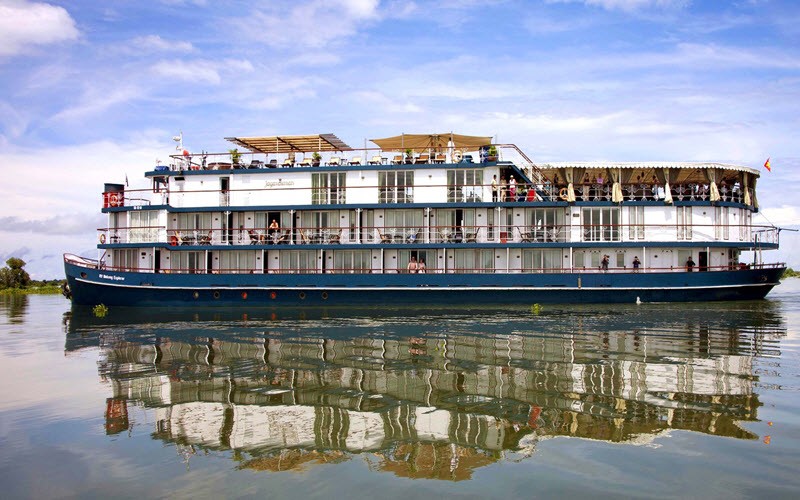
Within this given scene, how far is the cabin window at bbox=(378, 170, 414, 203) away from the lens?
113 feet

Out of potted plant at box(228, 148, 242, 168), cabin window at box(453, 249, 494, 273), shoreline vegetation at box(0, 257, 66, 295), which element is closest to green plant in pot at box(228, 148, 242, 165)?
potted plant at box(228, 148, 242, 168)

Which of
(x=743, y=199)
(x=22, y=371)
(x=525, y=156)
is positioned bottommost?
(x=22, y=371)

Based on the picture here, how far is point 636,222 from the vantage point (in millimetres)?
33594

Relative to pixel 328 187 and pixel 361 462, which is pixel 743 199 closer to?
pixel 328 187

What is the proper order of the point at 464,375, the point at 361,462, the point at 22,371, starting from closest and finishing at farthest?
the point at 361,462
the point at 464,375
the point at 22,371

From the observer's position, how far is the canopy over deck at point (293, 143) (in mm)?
35594

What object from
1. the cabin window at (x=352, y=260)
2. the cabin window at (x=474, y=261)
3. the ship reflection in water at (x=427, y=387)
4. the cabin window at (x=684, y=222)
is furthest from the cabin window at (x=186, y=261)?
the cabin window at (x=684, y=222)

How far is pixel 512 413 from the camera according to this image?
966 cm

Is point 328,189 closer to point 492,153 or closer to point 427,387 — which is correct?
point 492,153

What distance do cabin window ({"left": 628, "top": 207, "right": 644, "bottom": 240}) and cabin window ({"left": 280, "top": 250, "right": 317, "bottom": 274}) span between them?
56.3 ft

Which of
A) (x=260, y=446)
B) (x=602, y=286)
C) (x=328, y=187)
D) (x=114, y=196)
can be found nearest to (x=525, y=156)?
(x=602, y=286)

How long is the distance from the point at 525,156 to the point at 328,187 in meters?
11.4

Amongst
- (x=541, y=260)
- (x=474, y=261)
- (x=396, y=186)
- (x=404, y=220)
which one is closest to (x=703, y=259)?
(x=541, y=260)

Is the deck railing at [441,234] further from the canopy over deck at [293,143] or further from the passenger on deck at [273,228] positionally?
the canopy over deck at [293,143]
